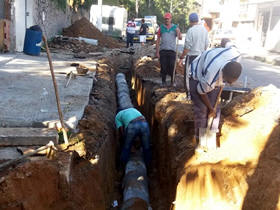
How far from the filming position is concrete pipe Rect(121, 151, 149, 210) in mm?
5090

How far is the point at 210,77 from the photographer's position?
3896 mm

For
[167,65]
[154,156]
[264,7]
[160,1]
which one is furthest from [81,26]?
[160,1]

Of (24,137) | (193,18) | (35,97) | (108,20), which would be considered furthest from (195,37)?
(108,20)

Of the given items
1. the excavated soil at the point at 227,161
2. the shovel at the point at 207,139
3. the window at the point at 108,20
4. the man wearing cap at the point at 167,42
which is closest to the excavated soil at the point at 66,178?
the excavated soil at the point at 227,161

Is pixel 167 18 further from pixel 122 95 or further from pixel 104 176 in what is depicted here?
pixel 104 176

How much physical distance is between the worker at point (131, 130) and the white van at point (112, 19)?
23950 millimetres

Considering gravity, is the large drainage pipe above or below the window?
below

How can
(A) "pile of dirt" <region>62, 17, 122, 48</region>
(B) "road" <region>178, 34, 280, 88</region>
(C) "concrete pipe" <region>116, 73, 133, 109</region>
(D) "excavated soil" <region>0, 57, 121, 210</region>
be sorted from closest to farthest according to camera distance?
(D) "excavated soil" <region>0, 57, 121, 210</region> < (C) "concrete pipe" <region>116, 73, 133, 109</region> < (B) "road" <region>178, 34, 280, 88</region> < (A) "pile of dirt" <region>62, 17, 122, 48</region>

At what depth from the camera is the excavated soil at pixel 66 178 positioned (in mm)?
3416

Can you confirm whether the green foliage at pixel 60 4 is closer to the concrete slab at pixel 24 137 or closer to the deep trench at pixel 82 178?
the deep trench at pixel 82 178

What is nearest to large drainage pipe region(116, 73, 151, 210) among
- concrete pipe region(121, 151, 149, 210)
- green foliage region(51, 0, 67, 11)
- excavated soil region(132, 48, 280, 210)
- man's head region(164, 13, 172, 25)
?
concrete pipe region(121, 151, 149, 210)

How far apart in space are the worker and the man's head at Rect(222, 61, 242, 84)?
9.34ft

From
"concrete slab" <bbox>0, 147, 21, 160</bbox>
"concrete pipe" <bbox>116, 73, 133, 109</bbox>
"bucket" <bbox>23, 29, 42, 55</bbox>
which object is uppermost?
"bucket" <bbox>23, 29, 42, 55</bbox>

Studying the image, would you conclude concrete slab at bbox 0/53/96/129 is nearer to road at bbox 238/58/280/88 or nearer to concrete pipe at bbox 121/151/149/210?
concrete pipe at bbox 121/151/149/210
